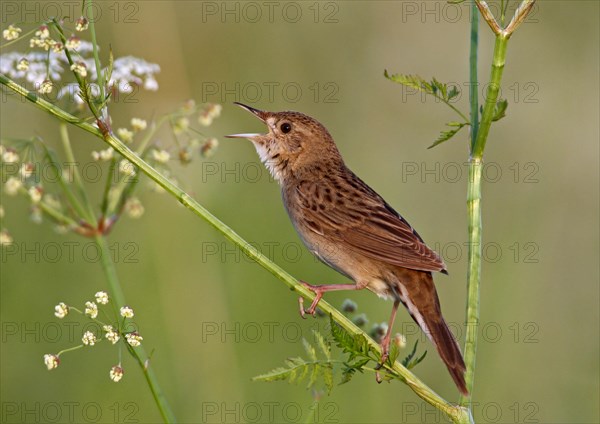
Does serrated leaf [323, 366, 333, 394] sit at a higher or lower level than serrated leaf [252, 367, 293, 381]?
lower

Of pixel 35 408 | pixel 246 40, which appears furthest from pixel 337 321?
pixel 246 40

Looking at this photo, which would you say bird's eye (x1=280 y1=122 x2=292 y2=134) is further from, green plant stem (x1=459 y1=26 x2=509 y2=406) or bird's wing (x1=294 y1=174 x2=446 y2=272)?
green plant stem (x1=459 y1=26 x2=509 y2=406)

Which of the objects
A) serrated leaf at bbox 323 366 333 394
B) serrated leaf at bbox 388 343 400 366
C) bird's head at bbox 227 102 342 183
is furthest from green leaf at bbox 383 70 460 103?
bird's head at bbox 227 102 342 183

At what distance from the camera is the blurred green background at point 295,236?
583 centimetres

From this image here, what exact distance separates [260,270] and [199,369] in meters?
1.37

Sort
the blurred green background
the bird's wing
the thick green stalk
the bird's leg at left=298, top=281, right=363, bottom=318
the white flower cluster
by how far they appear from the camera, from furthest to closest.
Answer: the blurred green background
the bird's wing
the white flower cluster
the bird's leg at left=298, top=281, right=363, bottom=318
the thick green stalk

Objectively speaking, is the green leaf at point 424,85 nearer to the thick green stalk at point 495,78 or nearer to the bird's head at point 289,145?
the thick green stalk at point 495,78

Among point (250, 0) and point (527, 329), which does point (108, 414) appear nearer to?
point (527, 329)

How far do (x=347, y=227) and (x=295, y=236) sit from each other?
2260mm

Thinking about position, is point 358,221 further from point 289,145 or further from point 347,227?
point 289,145

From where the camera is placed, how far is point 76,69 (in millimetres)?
3291

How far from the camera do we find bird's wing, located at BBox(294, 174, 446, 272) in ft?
15.7

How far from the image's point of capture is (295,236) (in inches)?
289

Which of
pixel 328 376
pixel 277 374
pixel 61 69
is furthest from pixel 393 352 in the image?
pixel 61 69
